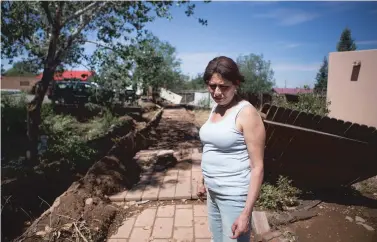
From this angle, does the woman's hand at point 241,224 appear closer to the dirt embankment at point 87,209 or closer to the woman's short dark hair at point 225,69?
the woman's short dark hair at point 225,69

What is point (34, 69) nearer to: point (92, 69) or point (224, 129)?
point (92, 69)

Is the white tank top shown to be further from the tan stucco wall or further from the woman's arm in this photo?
the tan stucco wall

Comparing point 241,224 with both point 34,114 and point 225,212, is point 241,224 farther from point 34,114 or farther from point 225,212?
point 34,114

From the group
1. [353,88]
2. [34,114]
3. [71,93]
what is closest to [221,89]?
[34,114]

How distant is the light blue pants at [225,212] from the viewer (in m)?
1.84

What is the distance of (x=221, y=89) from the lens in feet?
6.21

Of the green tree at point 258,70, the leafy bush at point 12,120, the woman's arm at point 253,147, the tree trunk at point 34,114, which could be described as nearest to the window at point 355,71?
the woman's arm at point 253,147

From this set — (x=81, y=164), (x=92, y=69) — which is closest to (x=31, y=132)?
(x=81, y=164)

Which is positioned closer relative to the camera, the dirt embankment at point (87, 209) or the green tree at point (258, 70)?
the dirt embankment at point (87, 209)

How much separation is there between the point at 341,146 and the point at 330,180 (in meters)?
0.63

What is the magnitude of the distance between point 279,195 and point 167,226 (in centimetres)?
155

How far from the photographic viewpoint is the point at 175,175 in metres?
5.32

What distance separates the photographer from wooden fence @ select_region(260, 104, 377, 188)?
12.5ft

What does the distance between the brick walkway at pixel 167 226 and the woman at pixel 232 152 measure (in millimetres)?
1438
